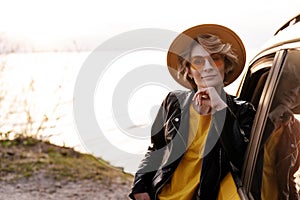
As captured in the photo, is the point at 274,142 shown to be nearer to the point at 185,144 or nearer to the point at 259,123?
the point at 259,123

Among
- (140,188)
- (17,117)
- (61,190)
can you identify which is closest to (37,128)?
(17,117)

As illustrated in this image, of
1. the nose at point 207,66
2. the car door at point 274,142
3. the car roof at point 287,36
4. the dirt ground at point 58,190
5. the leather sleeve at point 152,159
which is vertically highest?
the car roof at point 287,36

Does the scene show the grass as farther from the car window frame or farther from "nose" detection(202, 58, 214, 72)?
the car window frame

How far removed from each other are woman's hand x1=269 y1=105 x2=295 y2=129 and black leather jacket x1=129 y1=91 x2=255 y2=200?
281mm

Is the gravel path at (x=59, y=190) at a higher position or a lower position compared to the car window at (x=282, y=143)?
lower

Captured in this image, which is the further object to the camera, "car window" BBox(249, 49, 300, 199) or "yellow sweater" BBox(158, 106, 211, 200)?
"yellow sweater" BBox(158, 106, 211, 200)

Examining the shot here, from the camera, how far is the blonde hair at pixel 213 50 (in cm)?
314

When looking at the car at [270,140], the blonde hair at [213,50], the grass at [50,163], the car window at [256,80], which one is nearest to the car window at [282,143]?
the car at [270,140]

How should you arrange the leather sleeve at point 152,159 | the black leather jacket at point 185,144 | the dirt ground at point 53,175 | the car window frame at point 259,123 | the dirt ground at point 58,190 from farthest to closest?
1. the dirt ground at point 53,175
2. the dirt ground at point 58,190
3. the leather sleeve at point 152,159
4. the black leather jacket at point 185,144
5. the car window frame at point 259,123

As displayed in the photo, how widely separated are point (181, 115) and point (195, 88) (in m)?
0.18

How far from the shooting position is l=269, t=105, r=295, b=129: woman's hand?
251cm

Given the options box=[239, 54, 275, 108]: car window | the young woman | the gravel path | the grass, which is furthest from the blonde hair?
the grass

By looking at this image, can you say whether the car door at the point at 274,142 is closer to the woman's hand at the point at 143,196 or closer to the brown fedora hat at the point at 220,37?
the brown fedora hat at the point at 220,37

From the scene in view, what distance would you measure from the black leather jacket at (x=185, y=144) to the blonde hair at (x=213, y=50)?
0.16 m
